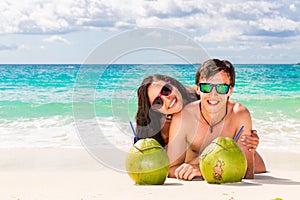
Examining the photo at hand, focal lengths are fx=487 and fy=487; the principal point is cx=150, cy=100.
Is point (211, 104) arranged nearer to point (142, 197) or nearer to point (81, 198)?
point (142, 197)

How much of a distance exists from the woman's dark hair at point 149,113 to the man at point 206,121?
27 centimetres

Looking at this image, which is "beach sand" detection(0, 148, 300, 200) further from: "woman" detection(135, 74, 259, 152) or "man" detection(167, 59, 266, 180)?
"woman" detection(135, 74, 259, 152)

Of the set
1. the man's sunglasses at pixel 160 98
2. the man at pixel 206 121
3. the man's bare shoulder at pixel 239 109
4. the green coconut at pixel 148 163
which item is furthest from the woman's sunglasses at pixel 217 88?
the green coconut at pixel 148 163

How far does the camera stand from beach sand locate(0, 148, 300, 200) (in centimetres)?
350

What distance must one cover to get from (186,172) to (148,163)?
1.49 feet

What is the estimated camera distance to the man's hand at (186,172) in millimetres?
4016

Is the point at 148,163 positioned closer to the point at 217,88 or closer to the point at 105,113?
the point at 217,88

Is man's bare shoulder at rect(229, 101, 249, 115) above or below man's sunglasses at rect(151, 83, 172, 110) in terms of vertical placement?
below

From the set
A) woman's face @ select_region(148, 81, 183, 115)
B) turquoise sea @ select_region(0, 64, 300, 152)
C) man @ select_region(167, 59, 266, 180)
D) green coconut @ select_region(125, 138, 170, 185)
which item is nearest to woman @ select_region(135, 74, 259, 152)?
woman's face @ select_region(148, 81, 183, 115)

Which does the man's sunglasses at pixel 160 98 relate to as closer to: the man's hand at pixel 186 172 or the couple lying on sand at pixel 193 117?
the couple lying on sand at pixel 193 117

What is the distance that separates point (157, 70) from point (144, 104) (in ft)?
2.93

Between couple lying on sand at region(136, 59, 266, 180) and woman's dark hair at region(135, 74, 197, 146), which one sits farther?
woman's dark hair at region(135, 74, 197, 146)

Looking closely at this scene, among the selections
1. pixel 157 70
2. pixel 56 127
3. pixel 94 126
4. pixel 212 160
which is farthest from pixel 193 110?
pixel 56 127

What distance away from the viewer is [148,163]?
372 cm
